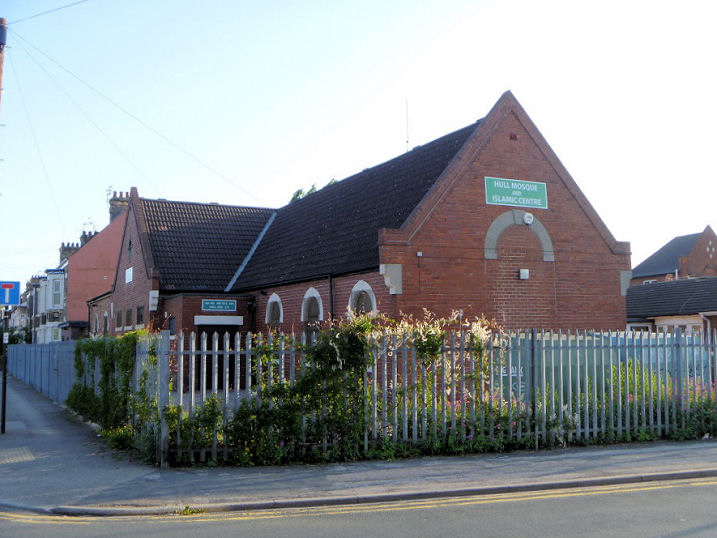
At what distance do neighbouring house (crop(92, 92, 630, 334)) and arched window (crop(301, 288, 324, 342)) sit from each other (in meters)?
0.04

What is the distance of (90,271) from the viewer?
48.0 m

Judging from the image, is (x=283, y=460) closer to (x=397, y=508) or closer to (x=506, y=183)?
(x=397, y=508)

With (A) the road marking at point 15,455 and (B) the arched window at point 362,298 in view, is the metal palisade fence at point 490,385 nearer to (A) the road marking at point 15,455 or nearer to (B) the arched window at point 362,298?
(A) the road marking at point 15,455

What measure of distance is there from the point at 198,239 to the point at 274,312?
19.7 ft

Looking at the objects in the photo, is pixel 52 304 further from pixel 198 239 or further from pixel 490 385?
pixel 490 385

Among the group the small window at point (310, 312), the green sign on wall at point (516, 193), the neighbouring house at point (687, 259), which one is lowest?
the small window at point (310, 312)

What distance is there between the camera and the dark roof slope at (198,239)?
2544 cm

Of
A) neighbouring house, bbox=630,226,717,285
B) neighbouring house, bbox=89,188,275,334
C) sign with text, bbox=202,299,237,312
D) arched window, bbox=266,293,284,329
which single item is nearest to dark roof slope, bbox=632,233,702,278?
neighbouring house, bbox=630,226,717,285

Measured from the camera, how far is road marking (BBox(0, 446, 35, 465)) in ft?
35.6

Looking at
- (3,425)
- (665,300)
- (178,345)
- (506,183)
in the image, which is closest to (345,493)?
(178,345)

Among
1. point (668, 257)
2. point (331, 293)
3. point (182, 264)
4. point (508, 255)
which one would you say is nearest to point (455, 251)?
point (508, 255)

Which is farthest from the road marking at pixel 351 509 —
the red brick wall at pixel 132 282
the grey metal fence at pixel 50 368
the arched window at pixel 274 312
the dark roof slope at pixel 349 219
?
the red brick wall at pixel 132 282

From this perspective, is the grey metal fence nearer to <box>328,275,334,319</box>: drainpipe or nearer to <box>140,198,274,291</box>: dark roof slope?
<box>140,198,274,291</box>: dark roof slope

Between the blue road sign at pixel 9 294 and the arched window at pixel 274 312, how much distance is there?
9.11m
